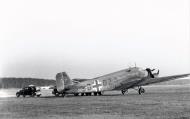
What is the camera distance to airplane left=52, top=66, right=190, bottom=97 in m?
39.5

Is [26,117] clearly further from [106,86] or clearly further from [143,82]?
[143,82]

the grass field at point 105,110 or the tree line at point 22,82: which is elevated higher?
the tree line at point 22,82

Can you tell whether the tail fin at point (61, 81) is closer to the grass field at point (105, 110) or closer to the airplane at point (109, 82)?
the airplane at point (109, 82)

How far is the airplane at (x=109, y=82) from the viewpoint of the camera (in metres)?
39.5

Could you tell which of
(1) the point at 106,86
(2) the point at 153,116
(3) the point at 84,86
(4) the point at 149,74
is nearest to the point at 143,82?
(4) the point at 149,74

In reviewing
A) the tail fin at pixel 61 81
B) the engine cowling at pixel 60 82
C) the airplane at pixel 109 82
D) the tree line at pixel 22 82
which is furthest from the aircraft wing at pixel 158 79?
the tree line at pixel 22 82

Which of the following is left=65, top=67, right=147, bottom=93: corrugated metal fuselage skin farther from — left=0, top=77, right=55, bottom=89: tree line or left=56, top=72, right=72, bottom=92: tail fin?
left=0, top=77, right=55, bottom=89: tree line

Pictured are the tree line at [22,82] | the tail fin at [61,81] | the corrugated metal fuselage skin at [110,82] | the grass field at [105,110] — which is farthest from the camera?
the tree line at [22,82]

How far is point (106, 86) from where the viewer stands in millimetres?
41531

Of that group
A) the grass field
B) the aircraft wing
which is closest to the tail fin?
the aircraft wing

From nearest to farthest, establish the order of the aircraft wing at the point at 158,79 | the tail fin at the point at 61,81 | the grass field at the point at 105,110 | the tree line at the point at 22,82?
the grass field at the point at 105,110
the tail fin at the point at 61,81
the aircraft wing at the point at 158,79
the tree line at the point at 22,82

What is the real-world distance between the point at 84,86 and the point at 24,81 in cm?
10418

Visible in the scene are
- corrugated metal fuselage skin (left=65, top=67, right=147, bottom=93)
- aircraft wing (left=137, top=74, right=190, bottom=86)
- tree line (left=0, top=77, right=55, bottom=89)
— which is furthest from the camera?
tree line (left=0, top=77, right=55, bottom=89)

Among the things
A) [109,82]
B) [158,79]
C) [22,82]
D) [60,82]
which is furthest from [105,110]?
[22,82]
